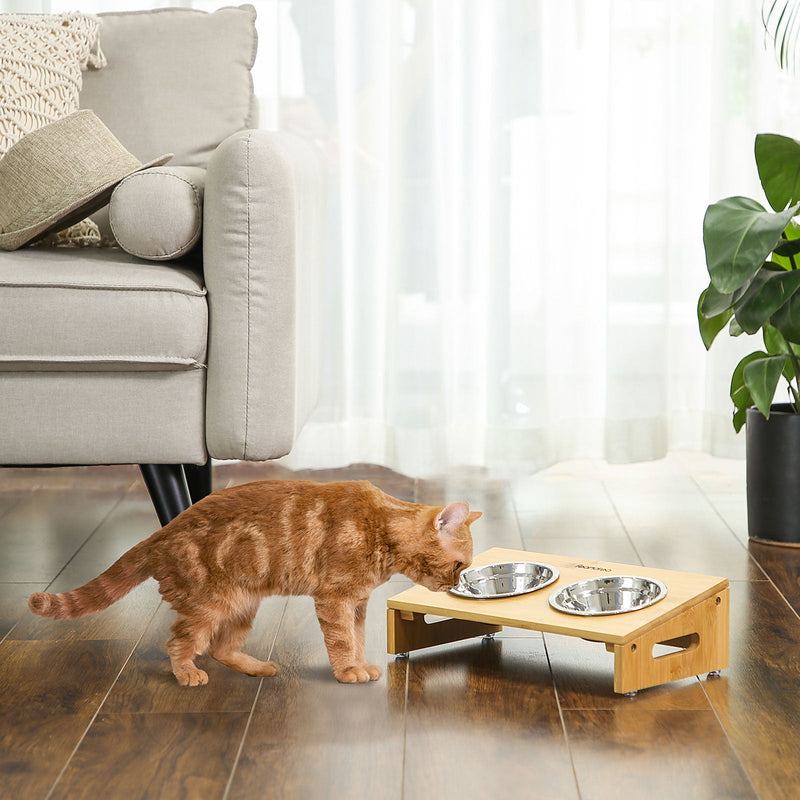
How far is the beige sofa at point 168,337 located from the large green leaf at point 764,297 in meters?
Result: 0.76

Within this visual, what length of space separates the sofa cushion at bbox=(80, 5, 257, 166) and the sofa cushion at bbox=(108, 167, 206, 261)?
46 cm

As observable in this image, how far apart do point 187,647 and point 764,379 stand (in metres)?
1.11

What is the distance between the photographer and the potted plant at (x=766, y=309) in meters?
1.71

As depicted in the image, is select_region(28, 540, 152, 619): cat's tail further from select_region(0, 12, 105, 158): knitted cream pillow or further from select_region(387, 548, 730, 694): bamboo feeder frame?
select_region(0, 12, 105, 158): knitted cream pillow

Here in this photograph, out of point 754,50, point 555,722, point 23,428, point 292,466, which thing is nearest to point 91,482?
point 292,466

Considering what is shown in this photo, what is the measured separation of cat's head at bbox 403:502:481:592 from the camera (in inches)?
53.0

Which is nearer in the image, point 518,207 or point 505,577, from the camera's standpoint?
point 505,577

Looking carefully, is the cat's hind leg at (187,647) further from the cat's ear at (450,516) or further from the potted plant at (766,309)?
the potted plant at (766,309)

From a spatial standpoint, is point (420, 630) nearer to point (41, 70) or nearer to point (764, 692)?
point (764, 692)

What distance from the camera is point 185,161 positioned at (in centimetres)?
213

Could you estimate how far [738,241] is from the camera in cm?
171

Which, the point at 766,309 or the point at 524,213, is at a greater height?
the point at 524,213

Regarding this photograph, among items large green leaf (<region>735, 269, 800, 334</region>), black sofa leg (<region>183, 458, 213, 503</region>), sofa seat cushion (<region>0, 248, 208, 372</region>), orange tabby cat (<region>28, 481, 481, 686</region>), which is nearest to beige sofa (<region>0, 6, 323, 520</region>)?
sofa seat cushion (<region>0, 248, 208, 372</region>)

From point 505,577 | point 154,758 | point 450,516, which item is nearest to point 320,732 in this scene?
point 154,758
